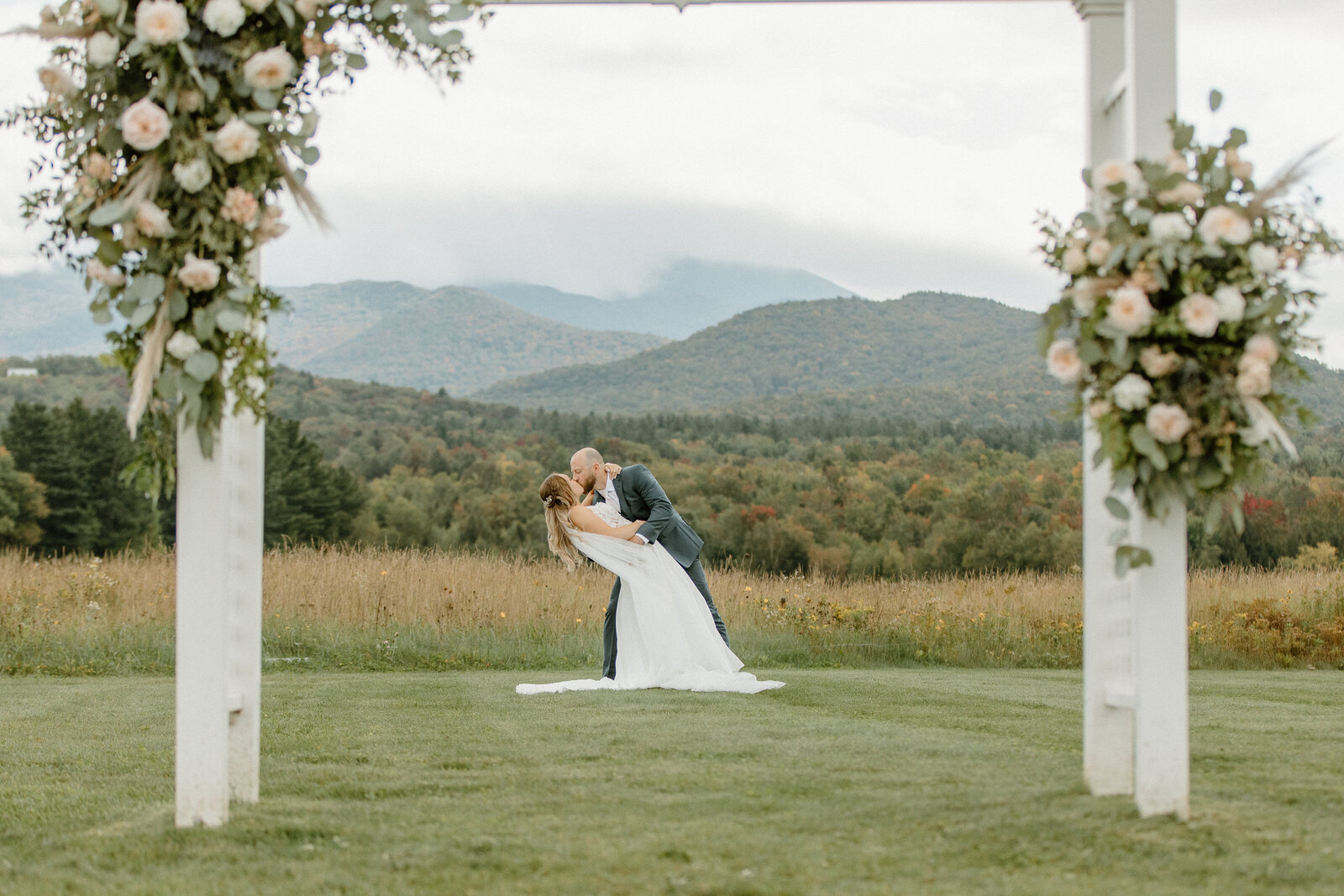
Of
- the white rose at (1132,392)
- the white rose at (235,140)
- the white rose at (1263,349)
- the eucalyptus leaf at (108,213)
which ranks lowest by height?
the white rose at (1132,392)

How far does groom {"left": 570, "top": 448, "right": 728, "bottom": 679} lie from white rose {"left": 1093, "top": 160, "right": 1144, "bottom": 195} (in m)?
5.36

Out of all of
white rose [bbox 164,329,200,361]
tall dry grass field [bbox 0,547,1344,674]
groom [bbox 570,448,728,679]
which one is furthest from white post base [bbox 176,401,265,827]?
tall dry grass field [bbox 0,547,1344,674]

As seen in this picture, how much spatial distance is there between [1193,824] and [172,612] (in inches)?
409

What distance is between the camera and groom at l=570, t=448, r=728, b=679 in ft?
28.4

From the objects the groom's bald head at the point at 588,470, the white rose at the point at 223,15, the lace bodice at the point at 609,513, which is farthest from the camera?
the groom's bald head at the point at 588,470

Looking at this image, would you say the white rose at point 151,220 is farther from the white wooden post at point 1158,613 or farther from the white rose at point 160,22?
the white wooden post at point 1158,613

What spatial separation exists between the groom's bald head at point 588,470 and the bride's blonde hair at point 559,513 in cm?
19

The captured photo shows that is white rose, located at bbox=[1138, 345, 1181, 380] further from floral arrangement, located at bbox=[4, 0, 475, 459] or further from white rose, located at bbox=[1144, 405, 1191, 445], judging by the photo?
floral arrangement, located at bbox=[4, 0, 475, 459]

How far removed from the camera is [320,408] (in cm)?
4794

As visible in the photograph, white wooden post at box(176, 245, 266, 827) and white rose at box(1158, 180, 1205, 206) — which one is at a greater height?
white rose at box(1158, 180, 1205, 206)

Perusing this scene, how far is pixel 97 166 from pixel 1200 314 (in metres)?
3.43

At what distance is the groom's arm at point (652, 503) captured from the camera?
848 cm

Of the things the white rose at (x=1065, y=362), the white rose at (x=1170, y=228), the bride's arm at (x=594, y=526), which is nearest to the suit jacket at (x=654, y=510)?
the bride's arm at (x=594, y=526)

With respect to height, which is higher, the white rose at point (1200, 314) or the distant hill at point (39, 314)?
the distant hill at point (39, 314)
